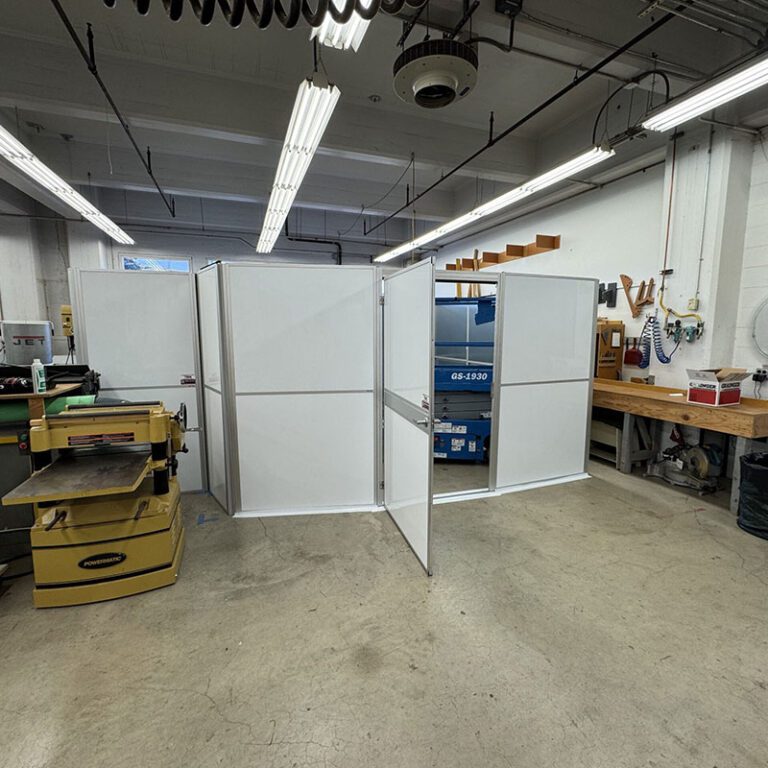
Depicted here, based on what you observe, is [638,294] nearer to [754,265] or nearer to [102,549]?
[754,265]

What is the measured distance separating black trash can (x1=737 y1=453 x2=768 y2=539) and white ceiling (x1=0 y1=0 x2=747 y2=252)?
9.99ft

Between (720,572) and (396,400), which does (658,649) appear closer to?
(720,572)

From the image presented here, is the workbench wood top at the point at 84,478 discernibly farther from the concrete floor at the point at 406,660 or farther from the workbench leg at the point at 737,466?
the workbench leg at the point at 737,466

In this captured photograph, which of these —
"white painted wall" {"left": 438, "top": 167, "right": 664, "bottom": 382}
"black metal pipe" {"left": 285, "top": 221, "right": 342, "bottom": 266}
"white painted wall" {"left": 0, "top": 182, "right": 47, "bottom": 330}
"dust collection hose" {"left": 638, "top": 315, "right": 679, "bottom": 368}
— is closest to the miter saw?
"dust collection hose" {"left": 638, "top": 315, "right": 679, "bottom": 368}

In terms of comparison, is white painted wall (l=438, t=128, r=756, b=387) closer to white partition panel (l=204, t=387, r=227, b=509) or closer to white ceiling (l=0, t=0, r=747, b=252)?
white ceiling (l=0, t=0, r=747, b=252)

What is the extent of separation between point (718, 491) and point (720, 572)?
1530mm

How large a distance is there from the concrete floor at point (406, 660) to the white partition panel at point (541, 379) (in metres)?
1.01

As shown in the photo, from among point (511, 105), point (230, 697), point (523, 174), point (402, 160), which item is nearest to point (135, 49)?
point (402, 160)

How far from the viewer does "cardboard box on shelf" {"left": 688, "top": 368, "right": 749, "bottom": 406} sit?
3.04m

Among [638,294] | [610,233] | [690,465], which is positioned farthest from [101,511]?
[610,233]

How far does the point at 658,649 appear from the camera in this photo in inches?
69.1

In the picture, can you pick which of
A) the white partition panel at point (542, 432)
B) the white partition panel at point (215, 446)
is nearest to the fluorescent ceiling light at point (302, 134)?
the white partition panel at point (215, 446)

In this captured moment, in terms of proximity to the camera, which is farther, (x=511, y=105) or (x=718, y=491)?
(x=511, y=105)

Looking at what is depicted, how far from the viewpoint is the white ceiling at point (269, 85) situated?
112 inches
